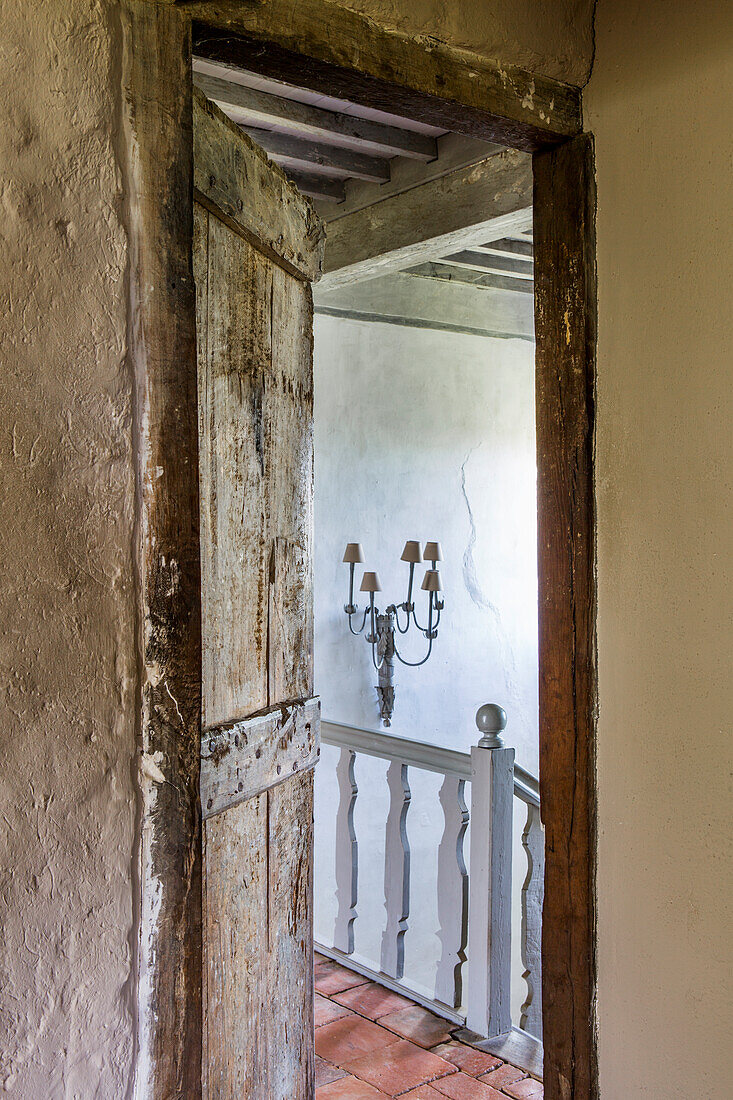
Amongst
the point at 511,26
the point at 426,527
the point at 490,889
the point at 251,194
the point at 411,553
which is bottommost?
the point at 490,889

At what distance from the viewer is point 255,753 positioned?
1.47 m

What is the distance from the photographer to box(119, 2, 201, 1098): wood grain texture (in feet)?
3.51

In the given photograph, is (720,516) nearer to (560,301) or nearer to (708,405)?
(708,405)

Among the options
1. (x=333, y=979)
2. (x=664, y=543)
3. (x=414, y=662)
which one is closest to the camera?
(x=664, y=543)

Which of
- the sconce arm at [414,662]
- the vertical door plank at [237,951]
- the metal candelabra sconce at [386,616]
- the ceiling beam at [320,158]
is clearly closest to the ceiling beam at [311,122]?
the ceiling beam at [320,158]

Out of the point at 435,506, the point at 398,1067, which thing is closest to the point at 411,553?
the point at 435,506

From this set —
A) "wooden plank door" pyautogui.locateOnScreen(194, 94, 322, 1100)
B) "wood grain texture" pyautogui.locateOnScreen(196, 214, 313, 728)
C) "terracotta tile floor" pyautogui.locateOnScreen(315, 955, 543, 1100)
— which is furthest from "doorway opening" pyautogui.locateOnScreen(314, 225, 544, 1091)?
"wood grain texture" pyautogui.locateOnScreen(196, 214, 313, 728)

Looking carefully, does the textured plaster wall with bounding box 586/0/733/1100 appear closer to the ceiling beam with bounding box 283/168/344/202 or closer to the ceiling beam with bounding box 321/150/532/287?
the ceiling beam with bounding box 321/150/532/287

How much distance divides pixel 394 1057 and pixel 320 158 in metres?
2.69

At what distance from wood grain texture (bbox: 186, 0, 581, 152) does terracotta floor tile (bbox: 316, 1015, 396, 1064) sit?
2154 millimetres

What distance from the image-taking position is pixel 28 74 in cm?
100

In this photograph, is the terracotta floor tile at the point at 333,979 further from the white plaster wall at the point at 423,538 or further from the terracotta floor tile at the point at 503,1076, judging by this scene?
the white plaster wall at the point at 423,538

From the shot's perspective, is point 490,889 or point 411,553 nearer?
point 490,889

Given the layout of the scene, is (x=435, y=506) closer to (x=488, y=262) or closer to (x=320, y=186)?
(x=488, y=262)
